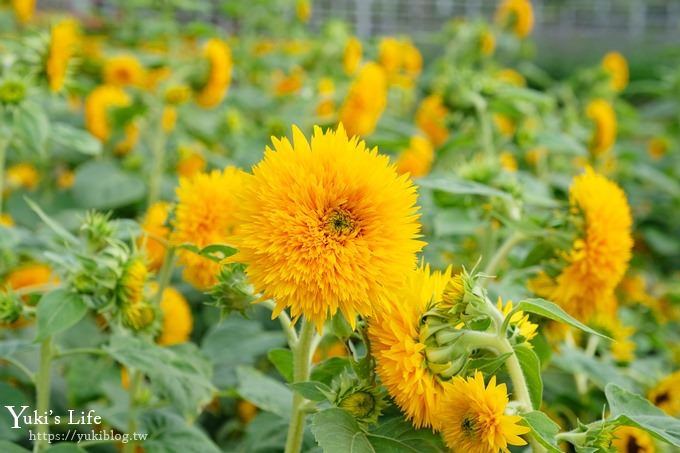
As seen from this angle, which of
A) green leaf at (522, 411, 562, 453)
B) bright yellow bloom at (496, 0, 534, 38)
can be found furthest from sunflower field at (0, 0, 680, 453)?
bright yellow bloom at (496, 0, 534, 38)

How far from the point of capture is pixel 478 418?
2.68 feet

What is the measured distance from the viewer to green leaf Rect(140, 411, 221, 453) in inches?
47.6

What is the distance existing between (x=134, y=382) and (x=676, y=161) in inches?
91.1

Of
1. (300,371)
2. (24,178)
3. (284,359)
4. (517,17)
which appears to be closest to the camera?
(300,371)

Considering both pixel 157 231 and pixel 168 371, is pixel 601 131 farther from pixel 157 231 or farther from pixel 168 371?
pixel 168 371

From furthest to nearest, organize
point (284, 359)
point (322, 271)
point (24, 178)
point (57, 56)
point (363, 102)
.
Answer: point (24, 178)
point (363, 102)
point (57, 56)
point (284, 359)
point (322, 271)

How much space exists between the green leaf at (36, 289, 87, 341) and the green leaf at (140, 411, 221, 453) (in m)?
0.27

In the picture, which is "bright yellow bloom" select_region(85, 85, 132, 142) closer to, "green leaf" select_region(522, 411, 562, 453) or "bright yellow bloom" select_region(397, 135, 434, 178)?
"bright yellow bloom" select_region(397, 135, 434, 178)

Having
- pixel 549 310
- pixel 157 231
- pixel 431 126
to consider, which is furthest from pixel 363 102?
pixel 549 310

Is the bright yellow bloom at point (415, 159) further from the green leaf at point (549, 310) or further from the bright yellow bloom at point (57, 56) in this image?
the green leaf at point (549, 310)

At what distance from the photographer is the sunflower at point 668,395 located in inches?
58.4

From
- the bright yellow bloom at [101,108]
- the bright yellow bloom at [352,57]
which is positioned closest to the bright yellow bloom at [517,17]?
the bright yellow bloom at [352,57]

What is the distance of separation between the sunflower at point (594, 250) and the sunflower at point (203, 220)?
1.61 ft

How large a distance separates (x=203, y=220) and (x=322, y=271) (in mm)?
383
